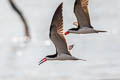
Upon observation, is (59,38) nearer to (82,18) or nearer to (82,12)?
(82,12)

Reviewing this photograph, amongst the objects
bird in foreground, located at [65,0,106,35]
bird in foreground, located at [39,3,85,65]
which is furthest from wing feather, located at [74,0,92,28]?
bird in foreground, located at [39,3,85,65]

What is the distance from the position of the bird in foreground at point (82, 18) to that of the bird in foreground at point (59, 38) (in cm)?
155

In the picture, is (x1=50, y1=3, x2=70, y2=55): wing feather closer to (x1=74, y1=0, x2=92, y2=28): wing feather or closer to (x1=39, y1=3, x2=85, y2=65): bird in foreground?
(x1=39, y1=3, x2=85, y2=65): bird in foreground

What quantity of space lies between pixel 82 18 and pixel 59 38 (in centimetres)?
229

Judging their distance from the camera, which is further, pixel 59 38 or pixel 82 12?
pixel 82 12

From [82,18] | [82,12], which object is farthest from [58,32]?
[82,18]

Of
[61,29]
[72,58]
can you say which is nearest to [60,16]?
[61,29]

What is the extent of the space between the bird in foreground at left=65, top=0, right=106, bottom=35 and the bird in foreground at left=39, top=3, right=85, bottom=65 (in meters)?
1.55

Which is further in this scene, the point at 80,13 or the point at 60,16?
the point at 80,13

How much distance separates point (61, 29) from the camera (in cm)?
2625

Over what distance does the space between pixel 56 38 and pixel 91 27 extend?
2282mm

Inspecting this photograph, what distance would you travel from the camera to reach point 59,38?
26.8 meters

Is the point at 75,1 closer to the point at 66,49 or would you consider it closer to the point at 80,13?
the point at 80,13

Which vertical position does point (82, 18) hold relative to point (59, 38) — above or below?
above
